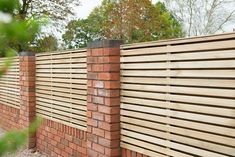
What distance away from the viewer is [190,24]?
28328mm

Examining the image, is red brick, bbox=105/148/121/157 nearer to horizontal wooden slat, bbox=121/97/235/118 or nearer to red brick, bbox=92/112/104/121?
red brick, bbox=92/112/104/121

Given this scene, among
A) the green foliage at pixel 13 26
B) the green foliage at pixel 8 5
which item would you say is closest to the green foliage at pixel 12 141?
the green foliage at pixel 13 26

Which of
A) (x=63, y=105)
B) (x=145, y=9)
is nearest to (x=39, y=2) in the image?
(x=145, y=9)

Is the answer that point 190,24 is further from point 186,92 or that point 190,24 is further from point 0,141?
point 0,141

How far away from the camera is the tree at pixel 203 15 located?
86.9ft

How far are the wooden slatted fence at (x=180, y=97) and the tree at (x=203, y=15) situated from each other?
22644 mm

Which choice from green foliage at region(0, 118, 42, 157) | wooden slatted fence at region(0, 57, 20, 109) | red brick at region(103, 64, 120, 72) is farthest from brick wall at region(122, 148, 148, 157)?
wooden slatted fence at region(0, 57, 20, 109)

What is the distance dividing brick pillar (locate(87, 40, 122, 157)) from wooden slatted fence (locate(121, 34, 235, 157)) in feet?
0.31

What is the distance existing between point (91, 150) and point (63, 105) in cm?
149

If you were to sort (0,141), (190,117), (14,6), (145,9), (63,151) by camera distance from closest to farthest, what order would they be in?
(14,6), (0,141), (190,117), (63,151), (145,9)

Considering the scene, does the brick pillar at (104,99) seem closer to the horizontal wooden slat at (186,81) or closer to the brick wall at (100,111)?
the brick wall at (100,111)

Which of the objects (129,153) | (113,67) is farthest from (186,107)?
(113,67)

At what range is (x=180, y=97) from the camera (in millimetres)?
3469

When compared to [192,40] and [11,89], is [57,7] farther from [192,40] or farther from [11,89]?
[192,40]
